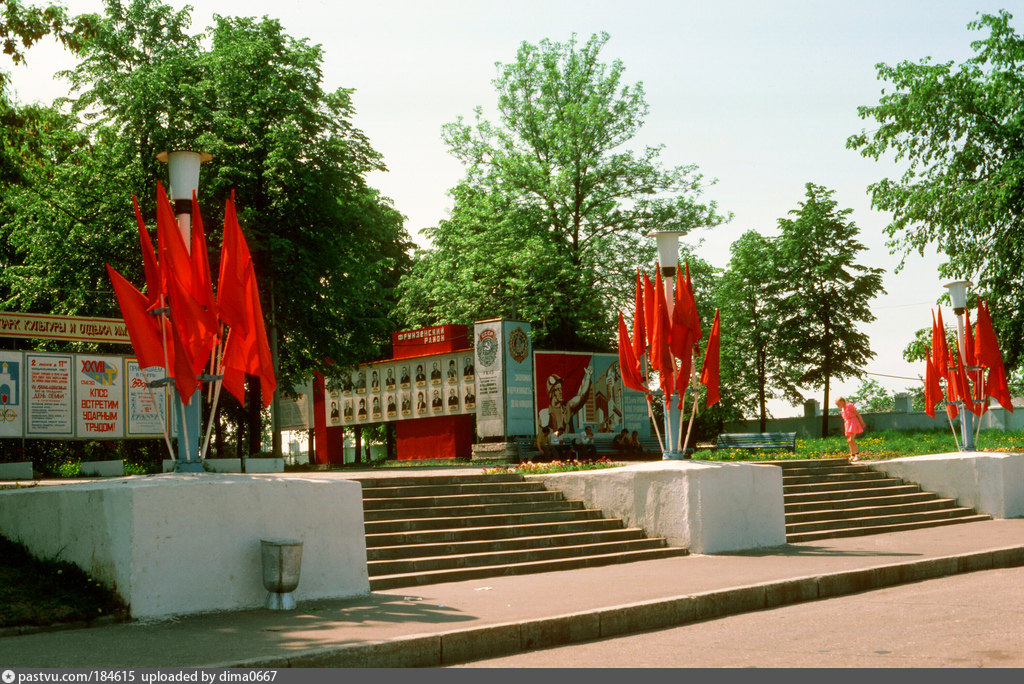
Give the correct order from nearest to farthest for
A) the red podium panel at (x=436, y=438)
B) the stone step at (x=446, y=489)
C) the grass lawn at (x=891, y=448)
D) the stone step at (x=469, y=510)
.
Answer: the stone step at (x=469, y=510) → the stone step at (x=446, y=489) → the grass lawn at (x=891, y=448) → the red podium panel at (x=436, y=438)

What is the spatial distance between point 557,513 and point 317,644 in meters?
8.40

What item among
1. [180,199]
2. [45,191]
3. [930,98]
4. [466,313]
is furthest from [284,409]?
[180,199]

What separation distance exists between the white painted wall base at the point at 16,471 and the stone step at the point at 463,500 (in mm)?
9570

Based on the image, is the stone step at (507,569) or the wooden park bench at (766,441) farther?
the wooden park bench at (766,441)

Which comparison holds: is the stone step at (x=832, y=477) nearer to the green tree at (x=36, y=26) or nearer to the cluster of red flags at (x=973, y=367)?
the cluster of red flags at (x=973, y=367)

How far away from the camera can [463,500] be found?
15.7 metres

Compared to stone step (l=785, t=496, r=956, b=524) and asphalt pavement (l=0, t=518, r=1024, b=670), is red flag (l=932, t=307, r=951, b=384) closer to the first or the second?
stone step (l=785, t=496, r=956, b=524)

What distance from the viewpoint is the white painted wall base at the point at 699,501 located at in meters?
14.9

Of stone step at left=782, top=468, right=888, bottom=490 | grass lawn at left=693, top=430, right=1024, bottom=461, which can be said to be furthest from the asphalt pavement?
grass lawn at left=693, top=430, right=1024, bottom=461

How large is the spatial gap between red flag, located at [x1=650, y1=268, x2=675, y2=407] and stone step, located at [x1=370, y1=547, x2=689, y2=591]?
2.46 m

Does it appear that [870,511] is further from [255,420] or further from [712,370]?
[255,420]

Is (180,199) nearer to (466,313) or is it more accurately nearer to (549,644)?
(549,644)

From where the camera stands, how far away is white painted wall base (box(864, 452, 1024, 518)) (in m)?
20.6

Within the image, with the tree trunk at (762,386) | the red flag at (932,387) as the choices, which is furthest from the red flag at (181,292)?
the tree trunk at (762,386)
